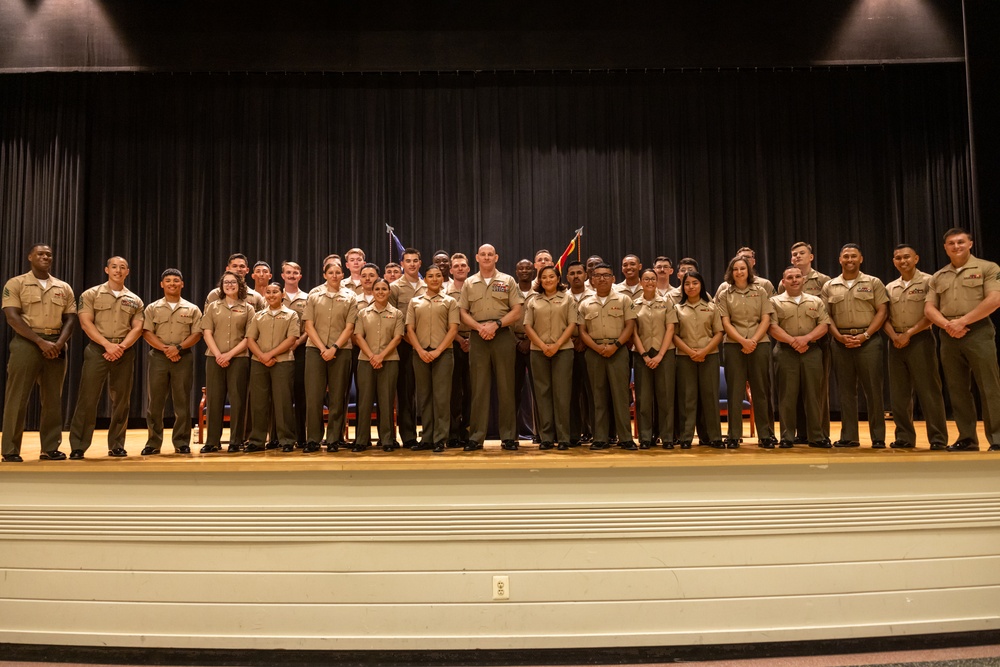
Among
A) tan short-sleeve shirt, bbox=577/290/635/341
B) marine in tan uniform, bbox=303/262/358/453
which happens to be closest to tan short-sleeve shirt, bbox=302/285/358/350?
marine in tan uniform, bbox=303/262/358/453


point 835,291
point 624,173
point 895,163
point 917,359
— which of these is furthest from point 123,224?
point 895,163

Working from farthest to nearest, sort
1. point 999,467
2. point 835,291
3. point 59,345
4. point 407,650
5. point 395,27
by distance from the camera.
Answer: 1. point 395,27
2. point 835,291
3. point 59,345
4. point 999,467
5. point 407,650

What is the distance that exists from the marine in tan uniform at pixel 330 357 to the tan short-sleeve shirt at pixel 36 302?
5.05ft

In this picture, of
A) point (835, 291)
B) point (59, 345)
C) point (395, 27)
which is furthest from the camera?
point (395, 27)

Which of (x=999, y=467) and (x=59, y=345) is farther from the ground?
(x=59, y=345)

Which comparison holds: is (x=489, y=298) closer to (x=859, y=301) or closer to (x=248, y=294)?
(x=248, y=294)

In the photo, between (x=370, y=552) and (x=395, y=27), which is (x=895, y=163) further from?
(x=370, y=552)

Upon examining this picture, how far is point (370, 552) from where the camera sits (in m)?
3.59

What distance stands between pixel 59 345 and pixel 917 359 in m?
5.59

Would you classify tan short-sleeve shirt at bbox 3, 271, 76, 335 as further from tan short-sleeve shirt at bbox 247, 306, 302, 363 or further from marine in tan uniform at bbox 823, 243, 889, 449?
marine in tan uniform at bbox 823, 243, 889, 449

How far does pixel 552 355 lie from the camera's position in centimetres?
462

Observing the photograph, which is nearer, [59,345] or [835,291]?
[59,345]

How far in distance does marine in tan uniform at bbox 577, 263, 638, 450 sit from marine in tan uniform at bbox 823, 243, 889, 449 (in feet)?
4.70

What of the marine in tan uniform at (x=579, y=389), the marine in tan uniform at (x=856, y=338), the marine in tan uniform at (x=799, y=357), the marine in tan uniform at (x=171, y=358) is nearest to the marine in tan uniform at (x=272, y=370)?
the marine in tan uniform at (x=171, y=358)
